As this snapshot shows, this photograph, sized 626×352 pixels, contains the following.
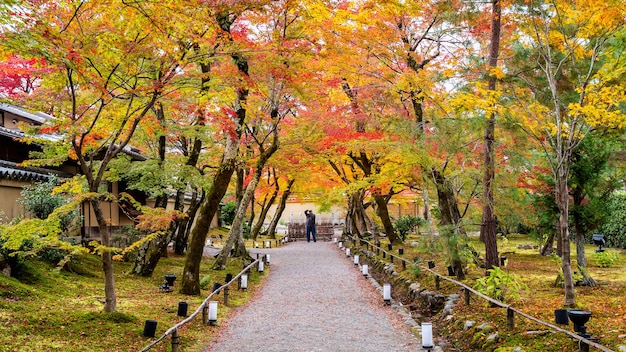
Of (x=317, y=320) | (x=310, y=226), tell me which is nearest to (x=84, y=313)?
(x=317, y=320)

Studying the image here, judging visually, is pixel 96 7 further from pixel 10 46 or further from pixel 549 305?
pixel 549 305

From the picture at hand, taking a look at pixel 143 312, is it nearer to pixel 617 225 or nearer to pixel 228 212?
pixel 617 225

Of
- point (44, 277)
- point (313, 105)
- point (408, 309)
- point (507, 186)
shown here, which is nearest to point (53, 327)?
point (44, 277)

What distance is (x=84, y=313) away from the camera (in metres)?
8.46

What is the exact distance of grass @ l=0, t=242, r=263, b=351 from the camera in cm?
710

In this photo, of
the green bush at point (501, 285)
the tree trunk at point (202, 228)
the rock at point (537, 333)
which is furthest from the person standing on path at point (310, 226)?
the rock at point (537, 333)

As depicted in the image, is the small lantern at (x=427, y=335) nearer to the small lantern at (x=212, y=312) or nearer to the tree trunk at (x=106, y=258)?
the small lantern at (x=212, y=312)

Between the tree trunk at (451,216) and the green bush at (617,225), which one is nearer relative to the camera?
the tree trunk at (451,216)

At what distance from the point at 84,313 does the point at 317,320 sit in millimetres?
4621

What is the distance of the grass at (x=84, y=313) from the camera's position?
7098 mm

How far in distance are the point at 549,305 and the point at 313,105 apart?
1299 centimetres

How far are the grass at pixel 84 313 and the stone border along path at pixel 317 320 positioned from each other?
58cm

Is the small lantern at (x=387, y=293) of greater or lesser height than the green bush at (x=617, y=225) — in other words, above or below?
below

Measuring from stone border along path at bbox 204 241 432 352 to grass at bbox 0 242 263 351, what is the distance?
585 millimetres
